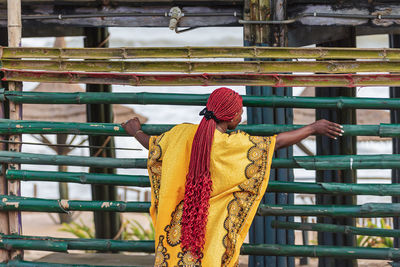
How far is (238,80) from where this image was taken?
4.25m

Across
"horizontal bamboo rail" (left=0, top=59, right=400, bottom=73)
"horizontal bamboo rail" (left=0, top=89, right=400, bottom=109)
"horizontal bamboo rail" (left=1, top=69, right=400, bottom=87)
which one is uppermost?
"horizontal bamboo rail" (left=0, top=59, right=400, bottom=73)

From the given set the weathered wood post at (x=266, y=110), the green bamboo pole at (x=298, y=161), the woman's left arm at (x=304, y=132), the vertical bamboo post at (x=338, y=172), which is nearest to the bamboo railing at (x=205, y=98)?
the green bamboo pole at (x=298, y=161)

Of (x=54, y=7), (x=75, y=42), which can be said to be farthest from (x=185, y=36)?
(x=54, y=7)

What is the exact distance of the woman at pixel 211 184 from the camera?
3377 mm

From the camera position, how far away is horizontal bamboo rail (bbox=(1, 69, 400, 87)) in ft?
13.7

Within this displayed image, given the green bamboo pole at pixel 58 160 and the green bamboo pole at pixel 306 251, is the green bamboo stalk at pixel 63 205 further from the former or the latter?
the green bamboo pole at pixel 306 251

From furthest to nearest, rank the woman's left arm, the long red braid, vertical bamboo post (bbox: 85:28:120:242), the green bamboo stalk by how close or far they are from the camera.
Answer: vertical bamboo post (bbox: 85:28:120:242) → the green bamboo stalk → the woman's left arm → the long red braid

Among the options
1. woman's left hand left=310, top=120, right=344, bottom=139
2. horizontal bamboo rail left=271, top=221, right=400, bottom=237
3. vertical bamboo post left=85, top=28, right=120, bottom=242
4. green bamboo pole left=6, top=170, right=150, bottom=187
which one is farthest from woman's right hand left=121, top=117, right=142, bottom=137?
vertical bamboo post left=85, top=28, right=120, bottom=242

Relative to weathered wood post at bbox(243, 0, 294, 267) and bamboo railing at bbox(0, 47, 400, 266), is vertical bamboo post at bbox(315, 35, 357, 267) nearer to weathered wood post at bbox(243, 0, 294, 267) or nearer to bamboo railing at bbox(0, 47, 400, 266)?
weathered wood post at bbox(243, 0, 294, 267)

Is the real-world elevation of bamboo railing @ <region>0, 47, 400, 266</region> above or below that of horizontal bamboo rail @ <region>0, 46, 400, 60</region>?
below

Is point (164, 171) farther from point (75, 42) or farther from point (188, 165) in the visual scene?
point (75, 42)

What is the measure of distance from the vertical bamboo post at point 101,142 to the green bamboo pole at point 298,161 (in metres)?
2.45

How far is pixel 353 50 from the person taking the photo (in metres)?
4.18

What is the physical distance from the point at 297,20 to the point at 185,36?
15132 millimetres
